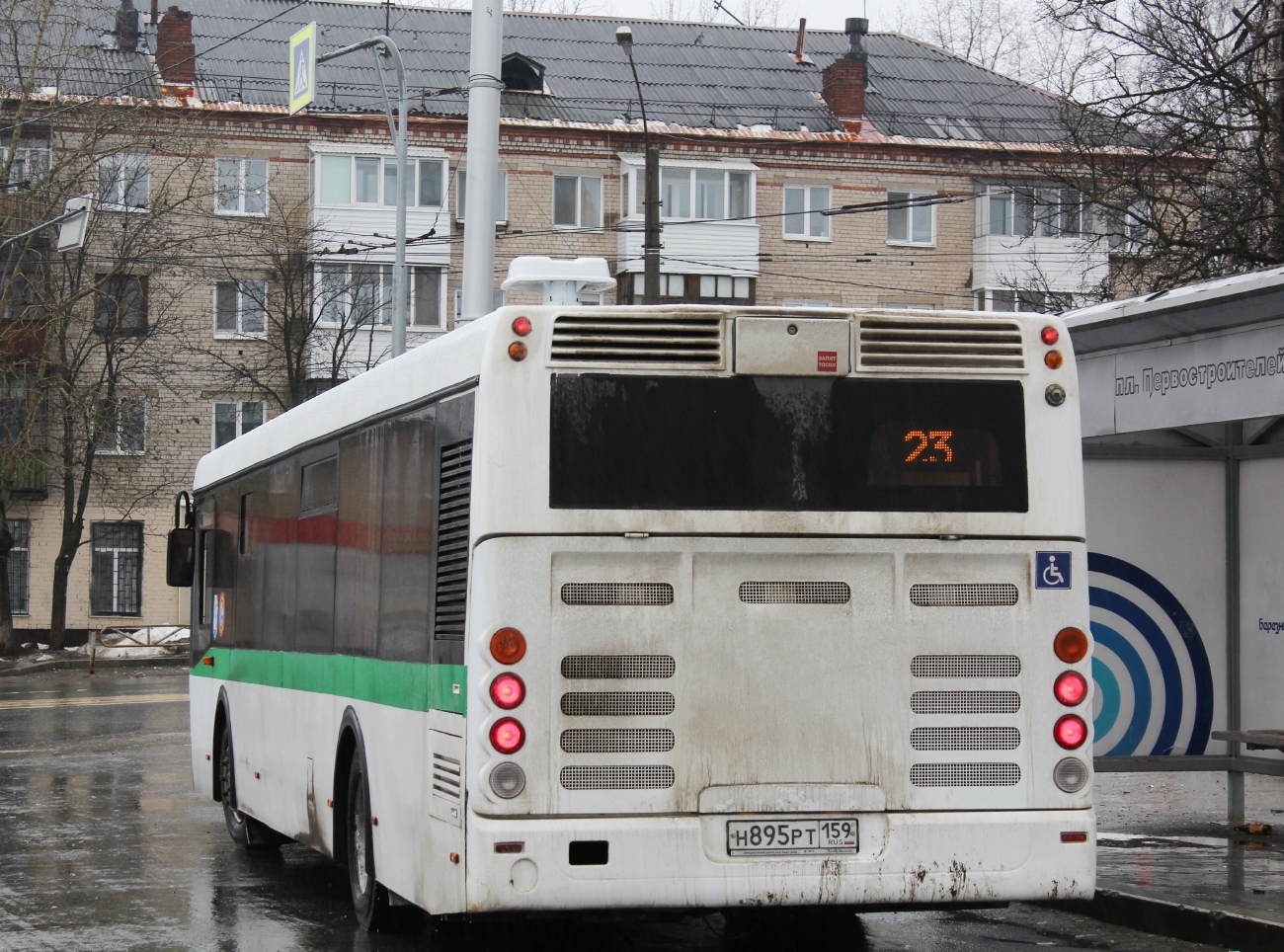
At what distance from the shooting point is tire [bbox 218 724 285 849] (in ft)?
40.3

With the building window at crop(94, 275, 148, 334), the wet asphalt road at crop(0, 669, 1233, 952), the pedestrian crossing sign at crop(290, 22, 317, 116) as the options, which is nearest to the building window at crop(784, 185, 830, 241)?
the building window at crop(94, 275, 148, 334)

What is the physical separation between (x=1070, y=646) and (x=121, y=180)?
40092mm

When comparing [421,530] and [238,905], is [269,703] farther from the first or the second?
[421,530]

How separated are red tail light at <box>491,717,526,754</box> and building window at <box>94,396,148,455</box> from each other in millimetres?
34483

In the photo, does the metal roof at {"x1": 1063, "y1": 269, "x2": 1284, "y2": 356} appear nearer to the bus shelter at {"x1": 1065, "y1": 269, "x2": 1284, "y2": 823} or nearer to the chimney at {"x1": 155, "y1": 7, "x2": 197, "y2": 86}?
the bus shelter at {"x1": 1065, "y1": 269, "x2": 1284, "y2": 823}

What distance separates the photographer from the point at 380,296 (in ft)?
161

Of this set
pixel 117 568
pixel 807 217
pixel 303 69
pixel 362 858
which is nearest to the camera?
pixel 362 858

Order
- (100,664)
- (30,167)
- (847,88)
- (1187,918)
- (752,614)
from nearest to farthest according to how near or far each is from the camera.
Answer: (752,614), (1187,918), (100,664), (30,167), (847,88)

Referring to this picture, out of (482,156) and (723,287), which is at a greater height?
(723,287)

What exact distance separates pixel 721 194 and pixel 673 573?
45.3m

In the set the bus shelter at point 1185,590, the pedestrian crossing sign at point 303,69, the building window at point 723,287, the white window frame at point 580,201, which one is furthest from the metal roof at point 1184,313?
the white window frame at point 580,201

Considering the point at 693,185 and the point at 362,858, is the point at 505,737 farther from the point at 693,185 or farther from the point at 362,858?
the point at 693,185

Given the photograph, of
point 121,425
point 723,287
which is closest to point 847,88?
point 723,287

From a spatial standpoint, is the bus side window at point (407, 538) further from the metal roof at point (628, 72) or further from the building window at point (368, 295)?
the metal roof at point (628, 72)
